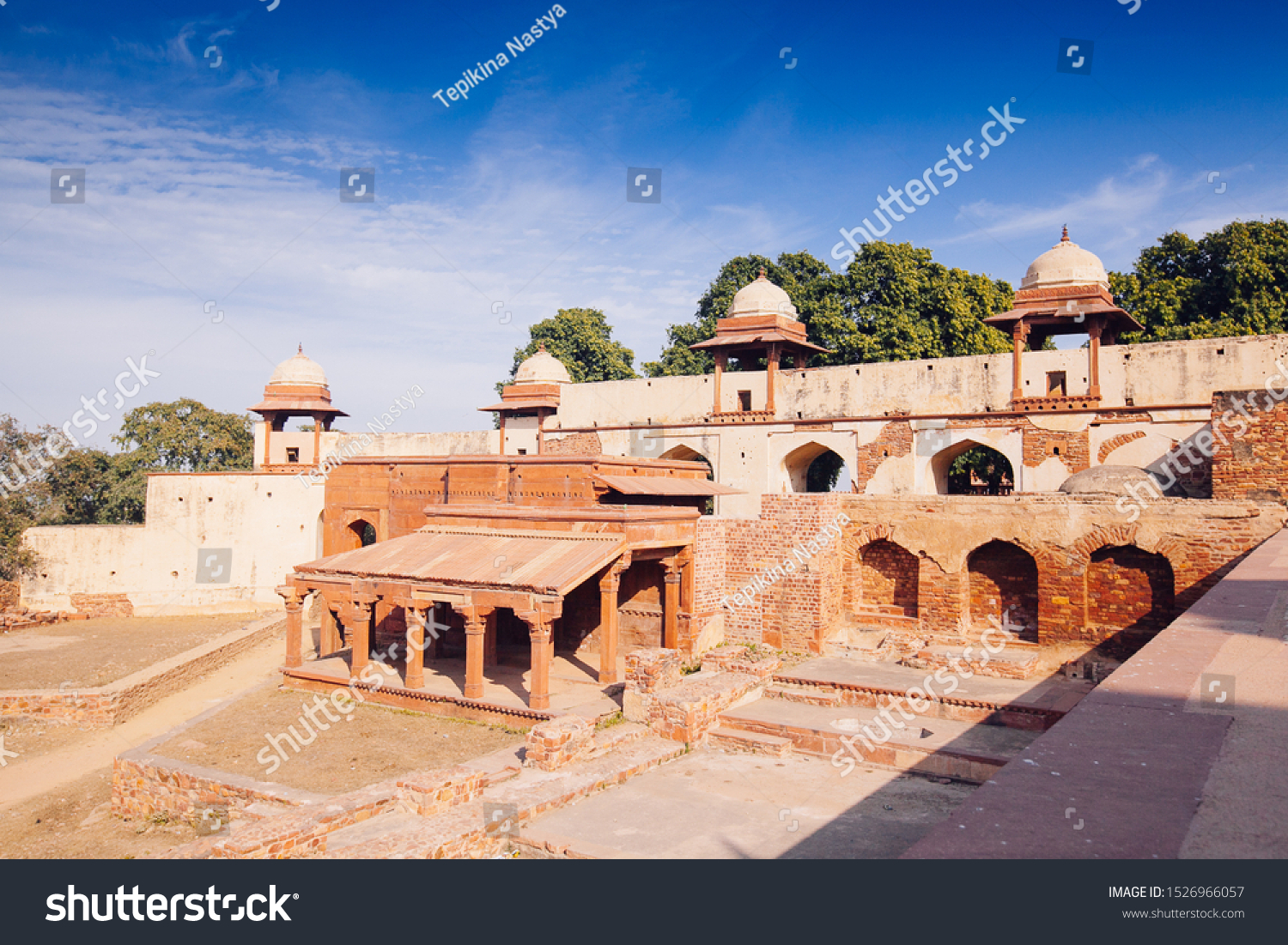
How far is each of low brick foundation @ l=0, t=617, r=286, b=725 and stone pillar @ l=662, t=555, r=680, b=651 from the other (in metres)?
9.22

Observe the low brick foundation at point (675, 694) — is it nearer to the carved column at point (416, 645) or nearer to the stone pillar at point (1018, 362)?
the carved column at point (416, 645)

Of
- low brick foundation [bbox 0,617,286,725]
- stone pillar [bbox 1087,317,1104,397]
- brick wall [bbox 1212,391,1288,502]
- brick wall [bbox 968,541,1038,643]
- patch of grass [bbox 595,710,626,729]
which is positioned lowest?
low brick foundation [bbox 0,617,286,725]

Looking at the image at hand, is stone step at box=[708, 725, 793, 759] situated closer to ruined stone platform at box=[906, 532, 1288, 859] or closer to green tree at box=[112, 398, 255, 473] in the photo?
ruined stone platform at box=[906, 532, 1288, 859]

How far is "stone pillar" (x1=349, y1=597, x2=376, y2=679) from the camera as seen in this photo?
44.8 feet

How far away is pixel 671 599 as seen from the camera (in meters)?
14.5

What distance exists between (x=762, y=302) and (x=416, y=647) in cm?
1464

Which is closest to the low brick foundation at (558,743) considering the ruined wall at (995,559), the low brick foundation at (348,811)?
the low brick foundation at (348,811)

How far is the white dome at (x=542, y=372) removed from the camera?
28234 millimetres

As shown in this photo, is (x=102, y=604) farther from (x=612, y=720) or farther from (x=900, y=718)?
(x=900, y=718)

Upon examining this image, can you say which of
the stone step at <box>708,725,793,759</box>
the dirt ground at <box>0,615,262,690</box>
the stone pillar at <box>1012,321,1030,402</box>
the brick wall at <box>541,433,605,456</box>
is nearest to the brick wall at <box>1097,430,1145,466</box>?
the stone pillar at <box>1012,321,1030,402</box>

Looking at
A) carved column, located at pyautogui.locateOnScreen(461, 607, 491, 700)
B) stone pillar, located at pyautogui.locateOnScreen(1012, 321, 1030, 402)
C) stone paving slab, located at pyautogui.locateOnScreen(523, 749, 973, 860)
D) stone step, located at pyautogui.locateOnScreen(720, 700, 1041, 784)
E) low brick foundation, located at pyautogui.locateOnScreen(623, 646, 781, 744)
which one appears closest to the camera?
stone paving slab, located at pyautogui.locateOnScreen(523, 749, 973, 860)

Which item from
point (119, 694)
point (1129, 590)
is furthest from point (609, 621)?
point (119, 694)
